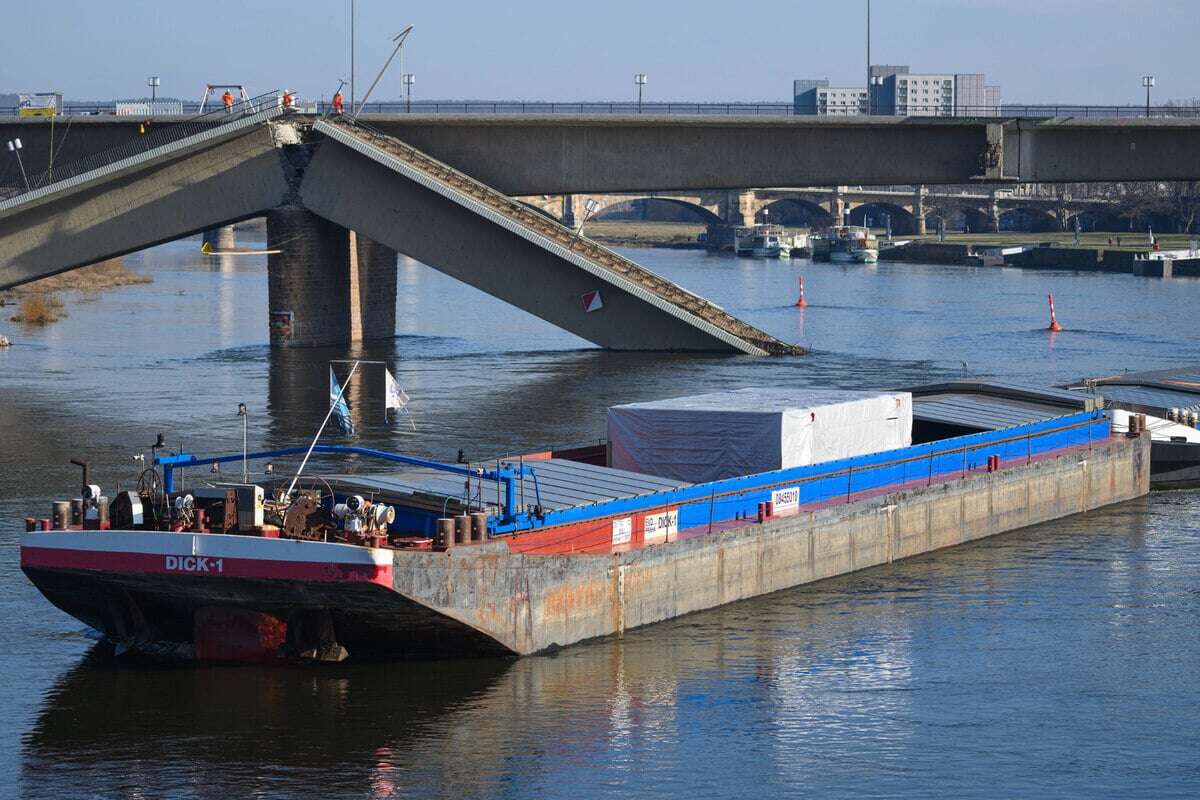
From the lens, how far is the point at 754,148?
7481 centimetres

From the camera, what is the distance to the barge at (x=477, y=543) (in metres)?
28.0

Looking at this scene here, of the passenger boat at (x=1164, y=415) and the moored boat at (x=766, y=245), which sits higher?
the moored boat at (x=766, y=245)

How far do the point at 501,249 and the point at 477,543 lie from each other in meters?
46.0

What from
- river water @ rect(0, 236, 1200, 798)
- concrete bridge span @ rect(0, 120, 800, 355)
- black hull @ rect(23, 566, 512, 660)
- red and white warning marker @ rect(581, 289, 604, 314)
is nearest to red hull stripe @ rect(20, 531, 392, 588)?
black hull @ rect(23, 566, 512, 660)

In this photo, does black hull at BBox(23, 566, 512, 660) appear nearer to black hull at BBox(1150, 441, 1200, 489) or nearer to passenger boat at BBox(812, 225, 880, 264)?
black hull at BBox(1150, 441, 1200, 489)

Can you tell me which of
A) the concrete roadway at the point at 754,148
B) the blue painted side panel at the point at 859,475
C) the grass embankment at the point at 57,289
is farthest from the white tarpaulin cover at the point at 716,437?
the grass embankment at the point at 57,289

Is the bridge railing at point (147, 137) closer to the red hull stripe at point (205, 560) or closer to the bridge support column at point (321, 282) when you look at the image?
the bridge support column at point (321, 282)

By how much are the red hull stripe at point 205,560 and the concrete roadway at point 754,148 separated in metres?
48.4

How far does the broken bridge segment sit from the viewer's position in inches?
2891

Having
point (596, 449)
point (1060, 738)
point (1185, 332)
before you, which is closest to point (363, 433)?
point (596, 449)

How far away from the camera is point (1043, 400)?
50.6 meters

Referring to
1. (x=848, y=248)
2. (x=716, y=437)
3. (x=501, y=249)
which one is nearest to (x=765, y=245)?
(x=848, y=248)

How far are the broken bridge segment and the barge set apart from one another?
3539 cm

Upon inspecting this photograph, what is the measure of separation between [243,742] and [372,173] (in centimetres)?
5103
